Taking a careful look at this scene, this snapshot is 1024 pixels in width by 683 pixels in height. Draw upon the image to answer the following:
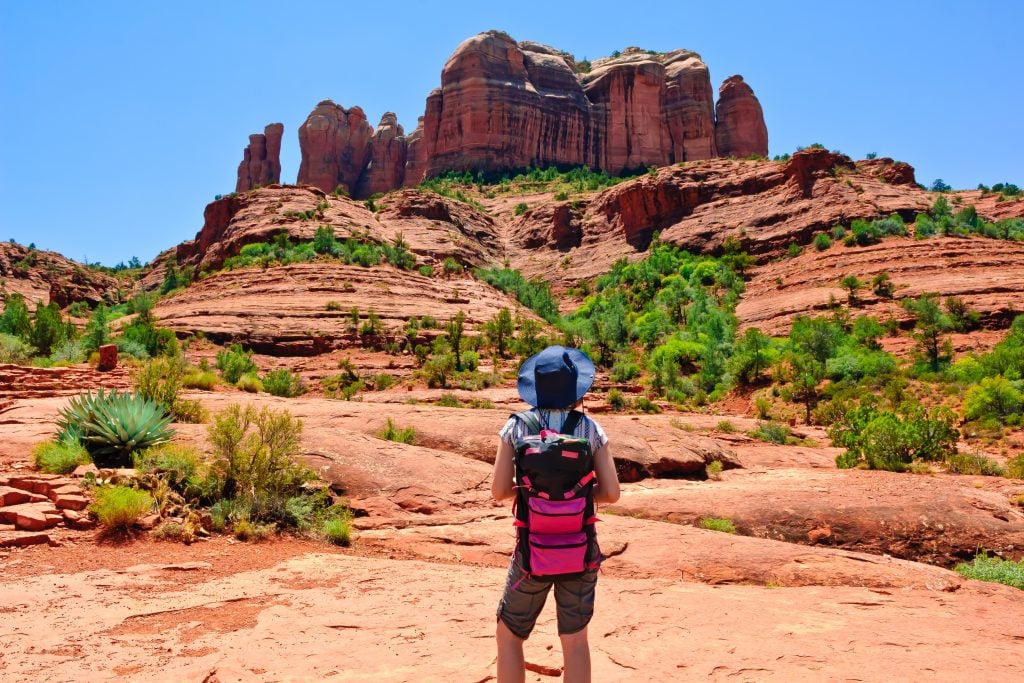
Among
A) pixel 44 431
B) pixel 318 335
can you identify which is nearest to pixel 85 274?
pixel 318 335

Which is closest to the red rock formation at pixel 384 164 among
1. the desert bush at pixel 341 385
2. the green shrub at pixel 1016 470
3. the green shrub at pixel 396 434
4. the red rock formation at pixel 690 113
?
the red rock formation at pixel 690 113

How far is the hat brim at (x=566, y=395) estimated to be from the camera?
3182mm

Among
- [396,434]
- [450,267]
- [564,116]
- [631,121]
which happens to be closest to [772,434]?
[396,434]

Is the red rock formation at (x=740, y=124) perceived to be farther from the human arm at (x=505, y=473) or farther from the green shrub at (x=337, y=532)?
the human arm at (x=505, y=473)

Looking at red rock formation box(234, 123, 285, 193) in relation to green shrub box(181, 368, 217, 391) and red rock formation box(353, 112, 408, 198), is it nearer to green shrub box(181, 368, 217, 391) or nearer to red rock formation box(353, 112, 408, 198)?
red rock formation box(353, 112, 408, 198)

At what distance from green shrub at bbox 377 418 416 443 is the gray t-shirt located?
26.6 ft

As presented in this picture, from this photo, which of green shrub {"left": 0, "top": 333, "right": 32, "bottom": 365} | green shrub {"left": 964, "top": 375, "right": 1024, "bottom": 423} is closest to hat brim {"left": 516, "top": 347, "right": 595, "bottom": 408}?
green shrub {"left": 0, "top": 333, "right": 32, "bottom": 365}

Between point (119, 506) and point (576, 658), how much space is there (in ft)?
18.3

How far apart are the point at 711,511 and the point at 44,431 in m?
9.42

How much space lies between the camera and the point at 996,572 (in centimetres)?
654

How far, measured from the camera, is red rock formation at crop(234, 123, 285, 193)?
8912 centimetres

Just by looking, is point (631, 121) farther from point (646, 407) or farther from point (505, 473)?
point (505, 473)

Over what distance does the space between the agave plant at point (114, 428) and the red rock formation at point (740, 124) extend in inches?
3117

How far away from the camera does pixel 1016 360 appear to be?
69.6 feet
